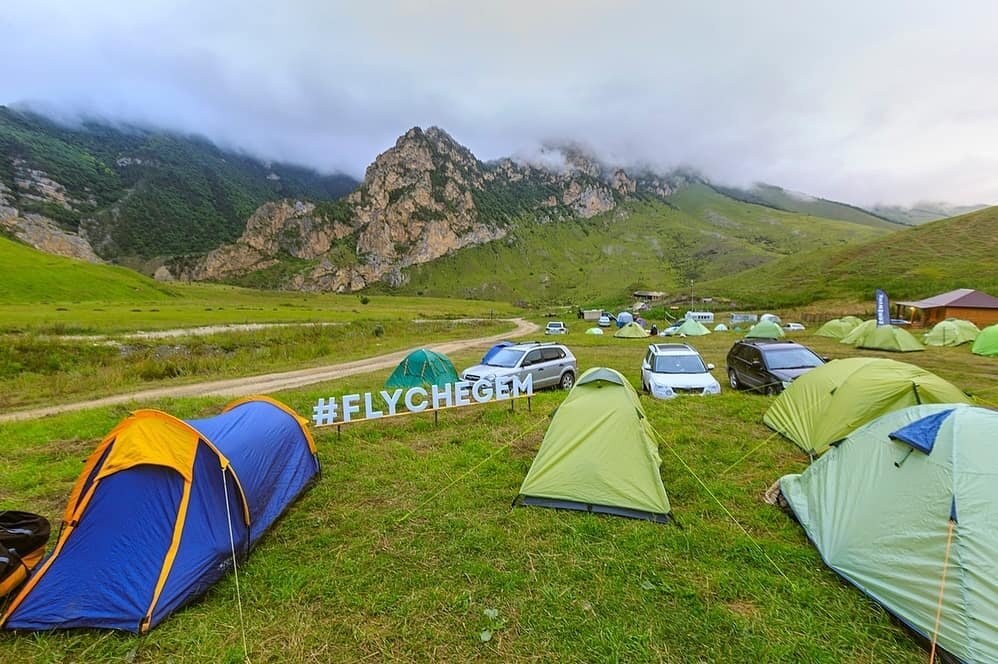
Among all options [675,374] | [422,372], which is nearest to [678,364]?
[675,374]

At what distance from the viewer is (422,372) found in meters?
16.3

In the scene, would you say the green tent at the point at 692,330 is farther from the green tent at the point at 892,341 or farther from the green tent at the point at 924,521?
the green tent at the point at 924,521

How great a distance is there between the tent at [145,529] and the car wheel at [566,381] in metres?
12.0

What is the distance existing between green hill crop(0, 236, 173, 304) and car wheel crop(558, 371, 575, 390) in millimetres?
68384

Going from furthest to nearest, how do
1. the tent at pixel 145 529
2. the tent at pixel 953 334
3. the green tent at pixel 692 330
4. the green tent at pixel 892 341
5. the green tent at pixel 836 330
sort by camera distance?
the green tent at pixel 692 330 < the green tent at pixel 836 330 < the tent at pixel 953 334 < the green tent at pixel 892 341 < the tent at pixel 145 529

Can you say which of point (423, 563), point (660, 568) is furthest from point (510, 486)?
point (660, 568)

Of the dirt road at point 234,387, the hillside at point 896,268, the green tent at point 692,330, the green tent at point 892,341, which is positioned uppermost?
the hillside at point 896,268

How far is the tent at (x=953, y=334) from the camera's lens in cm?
2769

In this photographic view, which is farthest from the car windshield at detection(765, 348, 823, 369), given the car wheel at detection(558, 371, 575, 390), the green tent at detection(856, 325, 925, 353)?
the green tent at detection(856, 325, 925, 353)

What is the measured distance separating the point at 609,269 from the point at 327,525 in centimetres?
18826

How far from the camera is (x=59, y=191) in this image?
181375 mm

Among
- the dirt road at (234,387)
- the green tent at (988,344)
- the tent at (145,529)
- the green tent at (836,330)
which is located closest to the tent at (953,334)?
the green tent at (836,330)

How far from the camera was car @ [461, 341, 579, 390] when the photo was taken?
14.5 metres

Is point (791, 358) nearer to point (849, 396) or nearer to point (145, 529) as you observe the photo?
point (849, 396)
